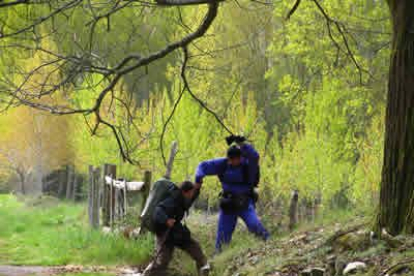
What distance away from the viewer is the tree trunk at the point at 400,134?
511cm

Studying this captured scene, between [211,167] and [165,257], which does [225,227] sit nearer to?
[211,167]

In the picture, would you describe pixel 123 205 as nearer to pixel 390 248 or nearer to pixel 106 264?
pixel 106 264

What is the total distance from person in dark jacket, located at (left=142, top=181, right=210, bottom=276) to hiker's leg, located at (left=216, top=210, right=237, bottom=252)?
93cm

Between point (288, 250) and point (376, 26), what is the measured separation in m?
14.0

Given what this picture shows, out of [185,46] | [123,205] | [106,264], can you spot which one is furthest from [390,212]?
[123,205]

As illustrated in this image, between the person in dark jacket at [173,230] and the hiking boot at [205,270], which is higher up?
the person in dark jacket at [173,230]

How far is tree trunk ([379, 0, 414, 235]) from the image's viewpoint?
5105 millimetres

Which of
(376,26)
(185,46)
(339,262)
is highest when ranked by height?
(376,26)

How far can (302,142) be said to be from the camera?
1670 cm

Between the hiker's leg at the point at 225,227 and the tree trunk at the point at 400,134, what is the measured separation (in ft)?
10.4

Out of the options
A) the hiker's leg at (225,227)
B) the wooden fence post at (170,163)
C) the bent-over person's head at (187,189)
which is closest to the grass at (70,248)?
the wooden fence post at (170,163)

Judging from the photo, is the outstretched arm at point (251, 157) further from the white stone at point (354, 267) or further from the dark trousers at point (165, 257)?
the white stone at point (354, 267)

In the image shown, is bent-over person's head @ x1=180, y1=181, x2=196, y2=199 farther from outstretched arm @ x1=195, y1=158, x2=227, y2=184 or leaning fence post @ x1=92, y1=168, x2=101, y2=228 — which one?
leaning fence post @ x1=92, y1=168, x2=101, y2=228

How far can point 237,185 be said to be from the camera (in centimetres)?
821
